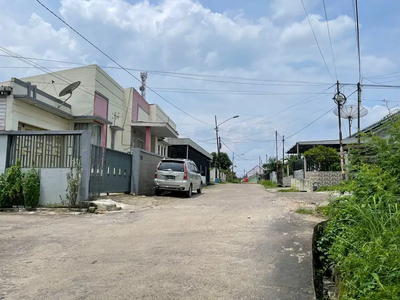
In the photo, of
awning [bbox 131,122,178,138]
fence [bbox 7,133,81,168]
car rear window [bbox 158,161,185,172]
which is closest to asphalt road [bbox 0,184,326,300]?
fence [bbox 7,133,81,168]

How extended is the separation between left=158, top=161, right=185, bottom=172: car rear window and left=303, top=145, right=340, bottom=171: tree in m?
14.5

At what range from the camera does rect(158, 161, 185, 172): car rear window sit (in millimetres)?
15664

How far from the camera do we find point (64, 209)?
9.96m

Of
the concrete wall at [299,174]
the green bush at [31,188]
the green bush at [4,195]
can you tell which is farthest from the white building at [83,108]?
the concrete wall at [299,174]

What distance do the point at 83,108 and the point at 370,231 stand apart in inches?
664

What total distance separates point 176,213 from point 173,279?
5.47m

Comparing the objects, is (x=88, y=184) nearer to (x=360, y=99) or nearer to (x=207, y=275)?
(x=207, y=275)

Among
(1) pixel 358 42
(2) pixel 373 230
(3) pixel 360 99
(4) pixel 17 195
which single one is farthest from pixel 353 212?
(3) pixel 360 99

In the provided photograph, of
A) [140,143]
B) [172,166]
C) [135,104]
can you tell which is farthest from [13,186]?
[140,143]

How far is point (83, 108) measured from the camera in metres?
18.5

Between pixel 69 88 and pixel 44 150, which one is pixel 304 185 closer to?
pixel 69 88

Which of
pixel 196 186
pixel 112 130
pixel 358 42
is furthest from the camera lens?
pixel 112 130

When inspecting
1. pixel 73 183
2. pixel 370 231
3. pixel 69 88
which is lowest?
pixel 370 231

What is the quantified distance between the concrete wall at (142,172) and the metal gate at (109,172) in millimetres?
243
